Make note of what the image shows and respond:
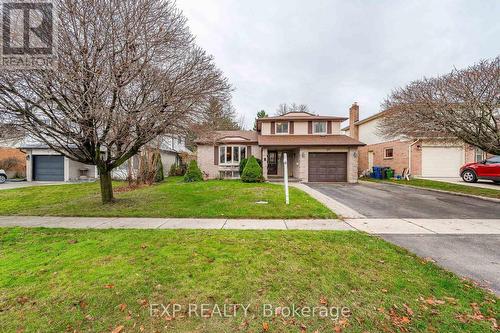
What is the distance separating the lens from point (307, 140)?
17.8 metres

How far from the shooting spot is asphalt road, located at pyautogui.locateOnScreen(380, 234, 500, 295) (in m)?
3.52

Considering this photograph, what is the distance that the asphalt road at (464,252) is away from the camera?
138 inches

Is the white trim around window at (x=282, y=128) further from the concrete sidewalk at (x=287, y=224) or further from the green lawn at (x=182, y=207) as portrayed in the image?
the concrete sidewalk at (x=287, y=224)

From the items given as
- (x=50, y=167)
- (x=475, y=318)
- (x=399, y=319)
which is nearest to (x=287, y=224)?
(x=399, y=319)

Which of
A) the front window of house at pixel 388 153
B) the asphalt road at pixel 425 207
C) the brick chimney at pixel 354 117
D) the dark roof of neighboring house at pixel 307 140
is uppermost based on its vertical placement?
the brick chimney at pixel 354 117

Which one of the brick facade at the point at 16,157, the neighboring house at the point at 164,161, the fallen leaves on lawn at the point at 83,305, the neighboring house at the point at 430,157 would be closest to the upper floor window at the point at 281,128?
the neighboring house at the point at 430,157

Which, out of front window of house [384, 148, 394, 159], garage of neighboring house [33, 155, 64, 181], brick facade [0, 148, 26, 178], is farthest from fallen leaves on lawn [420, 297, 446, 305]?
brick facade [0, 148, 26, 178]

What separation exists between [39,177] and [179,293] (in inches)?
987

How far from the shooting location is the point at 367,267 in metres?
3.66

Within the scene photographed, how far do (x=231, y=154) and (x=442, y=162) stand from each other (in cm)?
1798

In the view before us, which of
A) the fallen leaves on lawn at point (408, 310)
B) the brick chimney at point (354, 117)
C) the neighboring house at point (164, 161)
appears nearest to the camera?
the fallen leaves on lawn at point (408, 310)

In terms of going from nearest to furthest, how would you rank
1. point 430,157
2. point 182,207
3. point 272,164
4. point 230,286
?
1. point 230,286
2. point 182,207
3. point 430,157
4. point 272,164

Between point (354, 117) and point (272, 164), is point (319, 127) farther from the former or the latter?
point (354, 117)

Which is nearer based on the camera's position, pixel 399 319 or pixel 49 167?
pixel 399 319
